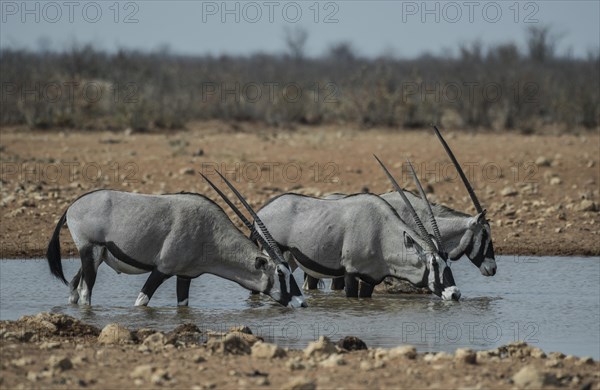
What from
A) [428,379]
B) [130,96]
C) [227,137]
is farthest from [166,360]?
[130,96]

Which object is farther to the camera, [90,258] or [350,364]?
[90,258]

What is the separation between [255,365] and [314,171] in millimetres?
11330

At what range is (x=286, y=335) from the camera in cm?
877

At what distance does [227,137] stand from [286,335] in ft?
44.1

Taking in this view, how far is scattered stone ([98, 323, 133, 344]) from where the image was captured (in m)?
7.75

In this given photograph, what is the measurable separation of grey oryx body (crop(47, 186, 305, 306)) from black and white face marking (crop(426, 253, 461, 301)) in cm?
127

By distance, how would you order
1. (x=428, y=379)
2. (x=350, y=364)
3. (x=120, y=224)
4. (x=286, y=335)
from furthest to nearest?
(x=120, y=224) → (x=286, y=335) → (x=350, y=364) → (x=428, y=379)

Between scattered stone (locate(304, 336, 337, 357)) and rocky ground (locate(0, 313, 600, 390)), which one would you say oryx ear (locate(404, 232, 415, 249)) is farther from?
scattered stone (locate(304, 336, 337, 357))

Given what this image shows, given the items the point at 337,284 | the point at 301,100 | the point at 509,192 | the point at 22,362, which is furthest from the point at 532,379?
the point at 301,100

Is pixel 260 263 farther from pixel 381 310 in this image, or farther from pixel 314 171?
pixel 314 171

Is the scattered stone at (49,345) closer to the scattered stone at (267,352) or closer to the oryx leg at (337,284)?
the scattered stone at (267,352)

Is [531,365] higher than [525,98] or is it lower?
lower

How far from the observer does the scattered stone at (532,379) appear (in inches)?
248

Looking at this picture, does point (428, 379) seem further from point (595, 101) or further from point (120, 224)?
point (595, 101)
